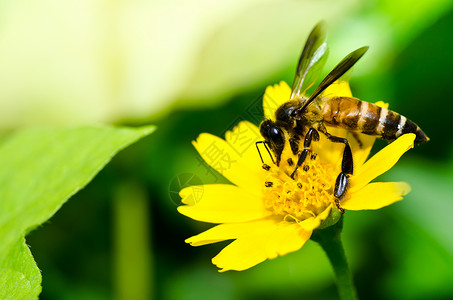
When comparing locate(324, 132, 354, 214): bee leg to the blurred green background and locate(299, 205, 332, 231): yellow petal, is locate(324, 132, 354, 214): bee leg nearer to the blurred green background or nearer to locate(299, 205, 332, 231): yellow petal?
locate(299, 205, 332, 231): yellow petal

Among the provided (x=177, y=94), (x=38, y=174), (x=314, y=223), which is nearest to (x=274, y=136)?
(x=314, y=223)

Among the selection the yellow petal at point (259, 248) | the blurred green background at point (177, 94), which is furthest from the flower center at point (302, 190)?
the blurred green background at point (177, 94)

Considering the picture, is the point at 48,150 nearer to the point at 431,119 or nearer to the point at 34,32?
the point at 34,32

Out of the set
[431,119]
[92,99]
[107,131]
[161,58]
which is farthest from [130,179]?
[431,119]

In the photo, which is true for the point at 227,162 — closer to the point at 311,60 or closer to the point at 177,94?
the point at 311,60

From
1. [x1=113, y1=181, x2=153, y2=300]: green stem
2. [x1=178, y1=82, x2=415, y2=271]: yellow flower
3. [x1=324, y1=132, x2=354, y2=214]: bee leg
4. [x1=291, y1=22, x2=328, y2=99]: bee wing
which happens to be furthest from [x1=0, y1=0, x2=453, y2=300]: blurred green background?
[x1=324, y1=132, x2=354, y2=214]: bee leg
